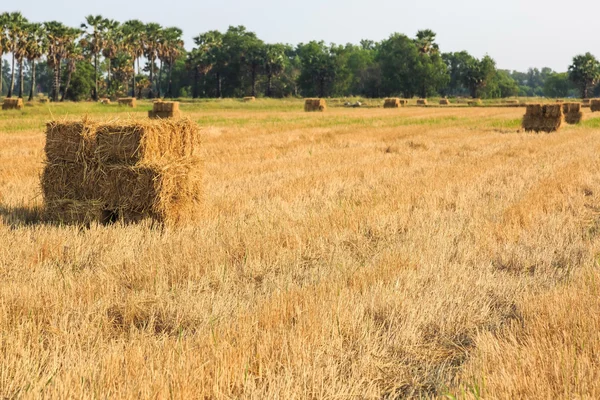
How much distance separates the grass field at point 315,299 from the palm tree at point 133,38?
3307 inches

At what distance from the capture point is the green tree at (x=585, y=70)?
10744 cm

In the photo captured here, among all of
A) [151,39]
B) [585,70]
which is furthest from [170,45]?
[585,70]

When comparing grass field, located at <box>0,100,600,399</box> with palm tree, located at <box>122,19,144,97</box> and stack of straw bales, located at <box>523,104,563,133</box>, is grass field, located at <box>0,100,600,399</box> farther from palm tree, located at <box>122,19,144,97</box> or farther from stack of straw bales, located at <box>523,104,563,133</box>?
palm tree, located at <box>122,19,144,97</box>

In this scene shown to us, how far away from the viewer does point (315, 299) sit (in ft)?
15.6

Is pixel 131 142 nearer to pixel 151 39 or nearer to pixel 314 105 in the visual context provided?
pixel 314 105

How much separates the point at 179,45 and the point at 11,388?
99.3 meters

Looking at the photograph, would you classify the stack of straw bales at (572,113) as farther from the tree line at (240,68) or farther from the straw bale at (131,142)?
the tree line at (240,68)

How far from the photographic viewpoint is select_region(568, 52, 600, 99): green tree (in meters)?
107

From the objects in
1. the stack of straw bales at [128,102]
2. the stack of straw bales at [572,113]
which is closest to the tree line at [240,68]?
the stack of straw bales at [128,102]

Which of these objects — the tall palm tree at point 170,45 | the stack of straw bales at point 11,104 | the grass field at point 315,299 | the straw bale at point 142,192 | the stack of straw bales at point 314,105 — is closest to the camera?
the grass field at point 315,299

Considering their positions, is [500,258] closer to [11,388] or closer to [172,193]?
[172,193]

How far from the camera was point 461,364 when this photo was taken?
3.96 meters

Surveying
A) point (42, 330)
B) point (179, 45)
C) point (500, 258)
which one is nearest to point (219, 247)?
point (42, 330)

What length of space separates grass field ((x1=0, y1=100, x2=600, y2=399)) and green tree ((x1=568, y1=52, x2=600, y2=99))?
108799 mm
